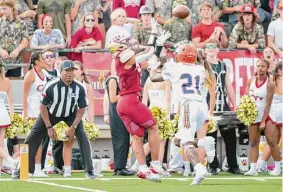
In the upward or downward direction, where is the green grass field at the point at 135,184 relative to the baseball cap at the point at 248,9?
downward

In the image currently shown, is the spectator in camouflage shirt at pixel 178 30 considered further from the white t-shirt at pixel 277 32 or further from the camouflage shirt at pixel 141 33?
the white t-shirt at pixel 277 32

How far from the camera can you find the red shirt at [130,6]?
22125 mm

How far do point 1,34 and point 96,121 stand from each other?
7.75ft

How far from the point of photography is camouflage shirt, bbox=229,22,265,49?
2155 cm

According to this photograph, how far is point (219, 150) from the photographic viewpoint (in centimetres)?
2028

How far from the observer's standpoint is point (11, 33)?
20641 mm

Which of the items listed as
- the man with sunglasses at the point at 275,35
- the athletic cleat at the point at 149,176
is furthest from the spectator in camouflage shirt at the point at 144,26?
the athletic cleat at the point at 149,176

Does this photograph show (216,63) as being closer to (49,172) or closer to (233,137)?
(233,137)

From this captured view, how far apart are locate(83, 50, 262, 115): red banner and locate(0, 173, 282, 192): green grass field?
3305 mm

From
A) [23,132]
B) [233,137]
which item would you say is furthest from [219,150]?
[23,132]

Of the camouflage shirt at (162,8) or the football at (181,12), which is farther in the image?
the camouflage shirt at (162,8)

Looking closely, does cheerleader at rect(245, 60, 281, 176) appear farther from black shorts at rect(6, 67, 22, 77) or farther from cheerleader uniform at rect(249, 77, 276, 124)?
black shorts at rect(6, 67, 22, 77)

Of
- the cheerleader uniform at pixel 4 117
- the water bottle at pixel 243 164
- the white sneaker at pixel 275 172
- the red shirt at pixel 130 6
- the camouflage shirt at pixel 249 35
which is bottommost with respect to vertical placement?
the white sneaker at pixel 275 172

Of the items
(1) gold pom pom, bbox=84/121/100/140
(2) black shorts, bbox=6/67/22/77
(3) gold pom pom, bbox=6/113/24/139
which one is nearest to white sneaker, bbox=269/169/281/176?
(1) gold pom pom, bbox=84/121/100/140
